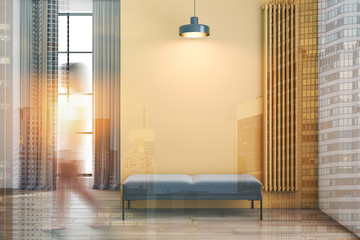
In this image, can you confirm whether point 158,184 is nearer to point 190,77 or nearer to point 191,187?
point 191,187

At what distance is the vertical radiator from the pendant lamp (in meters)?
0.25

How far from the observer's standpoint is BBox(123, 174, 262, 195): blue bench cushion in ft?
4.83

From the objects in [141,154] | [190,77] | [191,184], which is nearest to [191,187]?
[191,184]

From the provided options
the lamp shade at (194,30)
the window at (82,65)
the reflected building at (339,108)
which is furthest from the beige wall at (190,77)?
the reflected building at (339,108)

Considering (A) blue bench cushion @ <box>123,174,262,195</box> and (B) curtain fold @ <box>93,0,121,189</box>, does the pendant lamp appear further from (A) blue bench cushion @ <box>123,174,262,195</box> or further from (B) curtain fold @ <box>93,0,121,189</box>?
(A) blue bench cushion @ <box>123,174,262,195</box>

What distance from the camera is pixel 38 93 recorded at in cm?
137

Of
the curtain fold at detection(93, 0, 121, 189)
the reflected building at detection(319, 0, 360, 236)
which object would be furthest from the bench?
the reflected building at detection(319, 0, 360, 236)

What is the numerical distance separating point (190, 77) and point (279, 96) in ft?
1.24

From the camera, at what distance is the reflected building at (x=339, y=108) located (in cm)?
139

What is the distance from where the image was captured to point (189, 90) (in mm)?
1498

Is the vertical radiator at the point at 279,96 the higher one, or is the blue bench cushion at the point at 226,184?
the vertical radiator at the point at 279,96

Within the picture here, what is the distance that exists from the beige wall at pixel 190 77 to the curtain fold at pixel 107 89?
2.4 inches

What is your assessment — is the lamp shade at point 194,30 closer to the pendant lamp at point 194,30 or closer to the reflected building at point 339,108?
the pendant lamp at point 194,30

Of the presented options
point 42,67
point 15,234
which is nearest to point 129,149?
point 42,67
